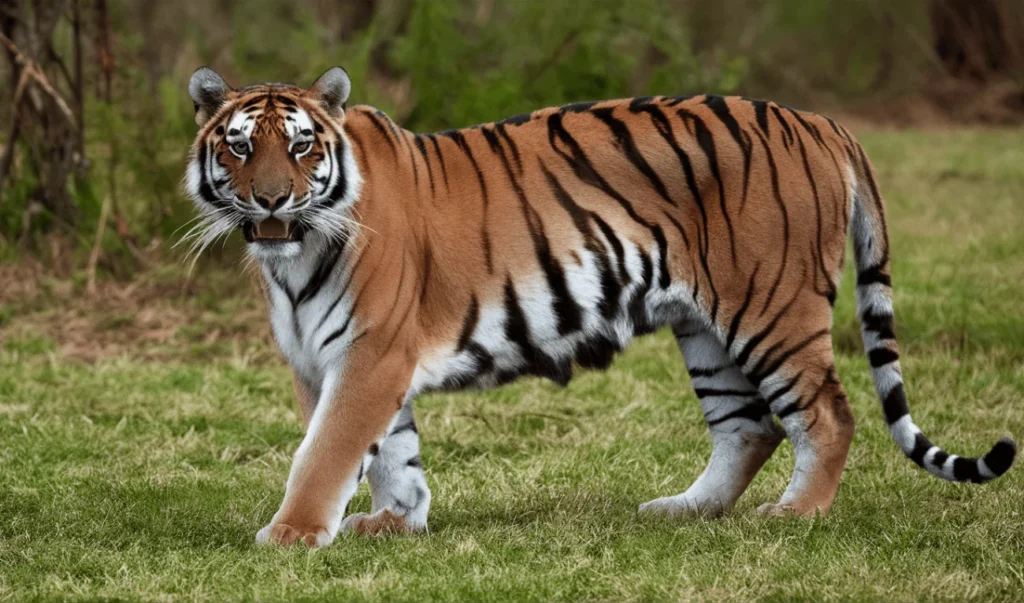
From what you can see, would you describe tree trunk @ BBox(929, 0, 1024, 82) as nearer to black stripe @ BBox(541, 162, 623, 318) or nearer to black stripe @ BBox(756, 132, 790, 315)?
black stripe @ BBox(756, 132, 790, 315)

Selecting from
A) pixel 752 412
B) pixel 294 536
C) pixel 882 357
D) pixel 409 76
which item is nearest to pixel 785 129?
pixel 882 357

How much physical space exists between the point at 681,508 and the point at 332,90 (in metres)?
1.71

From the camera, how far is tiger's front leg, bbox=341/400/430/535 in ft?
15.2

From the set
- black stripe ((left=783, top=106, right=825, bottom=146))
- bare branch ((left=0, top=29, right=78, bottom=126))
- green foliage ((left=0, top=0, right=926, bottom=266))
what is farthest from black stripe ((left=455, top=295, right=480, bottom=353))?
green foliage ((left=0, top=0, right=926, bottom=266))

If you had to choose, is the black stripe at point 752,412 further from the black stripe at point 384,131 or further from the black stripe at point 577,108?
the black stripe at point 384,131

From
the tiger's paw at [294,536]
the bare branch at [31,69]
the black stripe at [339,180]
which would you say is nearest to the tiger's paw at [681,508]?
the tiger's paw at [294,536]

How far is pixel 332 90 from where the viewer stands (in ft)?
14.7

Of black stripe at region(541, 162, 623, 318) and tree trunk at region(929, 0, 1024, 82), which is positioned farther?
tree trunk at region(929, 0, 1024, 82)

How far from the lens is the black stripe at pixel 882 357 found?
485cm

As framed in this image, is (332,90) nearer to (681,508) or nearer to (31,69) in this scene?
(681,508)

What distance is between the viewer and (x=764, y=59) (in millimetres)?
19969

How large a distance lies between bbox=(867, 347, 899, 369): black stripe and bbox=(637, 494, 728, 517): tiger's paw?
2.21ft

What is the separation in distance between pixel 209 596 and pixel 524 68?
7.04 metres

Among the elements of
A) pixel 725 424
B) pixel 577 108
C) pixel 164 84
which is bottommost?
pixel 725 424
